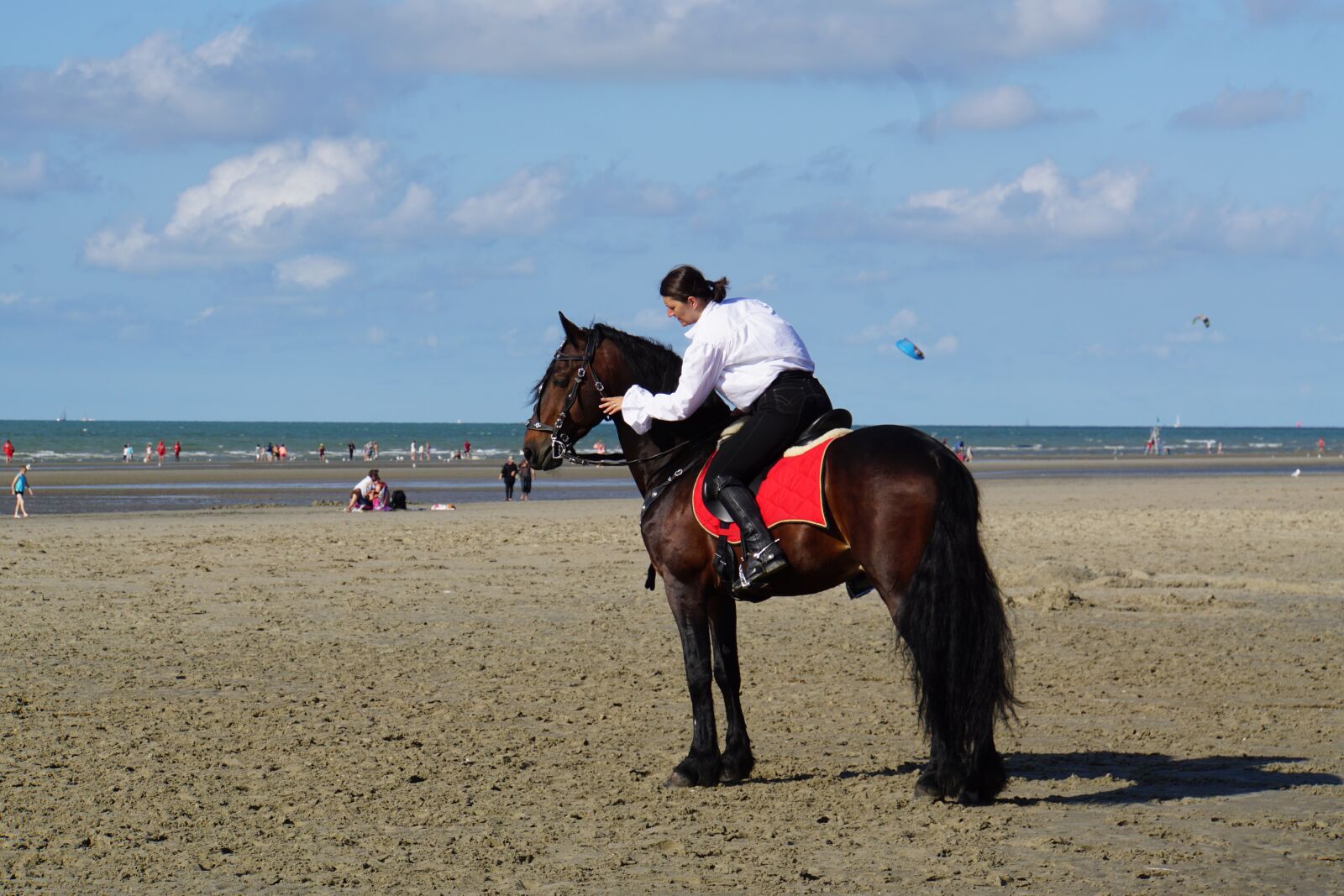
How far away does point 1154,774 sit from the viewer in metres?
7.81

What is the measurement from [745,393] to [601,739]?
2.58 m

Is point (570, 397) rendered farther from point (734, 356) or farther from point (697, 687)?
point (697, 687)

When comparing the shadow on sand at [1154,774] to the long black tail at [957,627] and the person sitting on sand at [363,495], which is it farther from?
the person sitting on sand at [363,495]

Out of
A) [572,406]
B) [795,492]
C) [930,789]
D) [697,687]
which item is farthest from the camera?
[572,406]

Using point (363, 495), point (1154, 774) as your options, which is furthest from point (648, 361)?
point (363, 495)

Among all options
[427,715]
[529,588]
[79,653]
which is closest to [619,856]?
[427,715]

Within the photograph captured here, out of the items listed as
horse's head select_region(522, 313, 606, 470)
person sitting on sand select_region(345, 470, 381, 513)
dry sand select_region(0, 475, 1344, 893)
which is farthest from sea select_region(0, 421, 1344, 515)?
horse's head select_region(522, 313, 606, 470)

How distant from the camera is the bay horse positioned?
6832 mm

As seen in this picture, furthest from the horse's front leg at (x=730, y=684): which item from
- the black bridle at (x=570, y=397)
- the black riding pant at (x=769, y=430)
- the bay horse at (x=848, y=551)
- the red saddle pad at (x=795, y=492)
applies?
the black bridle at (x=570, y=397)

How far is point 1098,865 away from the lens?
598 centimetres

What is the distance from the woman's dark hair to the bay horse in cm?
47

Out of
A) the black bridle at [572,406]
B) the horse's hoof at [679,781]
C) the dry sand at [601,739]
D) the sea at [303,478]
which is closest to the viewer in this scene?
the dry sand at [601,739]

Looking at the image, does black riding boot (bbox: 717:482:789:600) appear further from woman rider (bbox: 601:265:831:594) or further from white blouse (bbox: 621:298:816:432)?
white blouse (bbox: 621:298:816:432)

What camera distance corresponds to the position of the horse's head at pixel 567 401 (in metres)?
7.98
